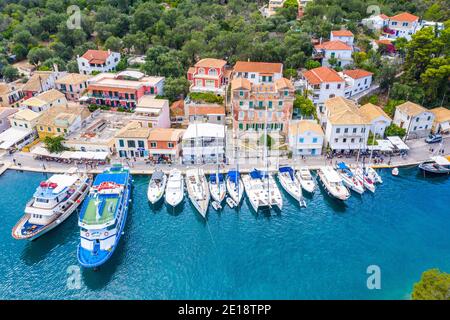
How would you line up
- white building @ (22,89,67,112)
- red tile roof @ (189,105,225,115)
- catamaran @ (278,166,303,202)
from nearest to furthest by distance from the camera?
catamaran @ (278,166,303,202) → red tile roof @ (189,105,225,115) → white building @ (22,89,67,112)

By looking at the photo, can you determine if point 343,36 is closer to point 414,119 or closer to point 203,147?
point 414,119

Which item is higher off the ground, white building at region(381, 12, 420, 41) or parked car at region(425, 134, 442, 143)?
white building at region(381, 12, 420, 41)

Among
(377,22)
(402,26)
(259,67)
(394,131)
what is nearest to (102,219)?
(259,67)

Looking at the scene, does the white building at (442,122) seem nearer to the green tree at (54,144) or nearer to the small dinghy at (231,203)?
the small dinghy at (231,203)

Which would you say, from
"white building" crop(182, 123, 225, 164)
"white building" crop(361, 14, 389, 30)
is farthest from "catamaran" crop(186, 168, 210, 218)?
"white building" crop(361, 14, 389, 30)

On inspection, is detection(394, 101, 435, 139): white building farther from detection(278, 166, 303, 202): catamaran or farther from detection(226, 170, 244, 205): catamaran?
detection(226, 170, 244, 205): catamaran

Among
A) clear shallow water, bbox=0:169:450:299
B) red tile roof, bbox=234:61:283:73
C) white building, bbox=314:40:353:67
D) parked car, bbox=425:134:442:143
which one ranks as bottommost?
clear shallow water, bbox=0:169:450:299
